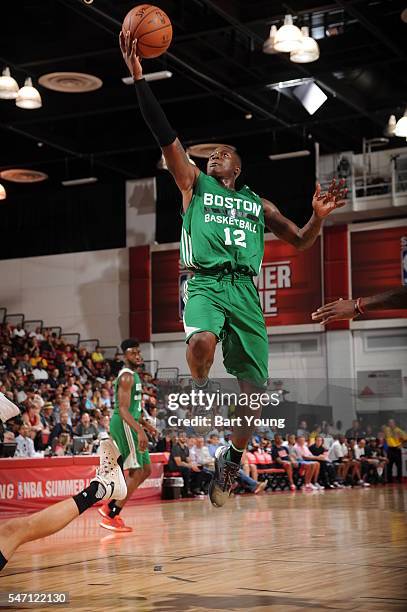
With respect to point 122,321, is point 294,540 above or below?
below

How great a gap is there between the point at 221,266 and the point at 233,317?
33cm

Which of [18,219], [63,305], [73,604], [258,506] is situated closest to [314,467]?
[258,506]

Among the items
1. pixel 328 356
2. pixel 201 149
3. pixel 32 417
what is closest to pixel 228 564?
pixel 32 417

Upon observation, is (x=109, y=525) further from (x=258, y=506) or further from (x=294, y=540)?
(x=258, y=506)

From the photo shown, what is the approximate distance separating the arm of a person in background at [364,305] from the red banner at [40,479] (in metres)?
8.57

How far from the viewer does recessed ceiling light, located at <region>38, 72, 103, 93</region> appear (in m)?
17.0

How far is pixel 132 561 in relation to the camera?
6.72 m

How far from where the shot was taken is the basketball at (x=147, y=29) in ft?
18.0

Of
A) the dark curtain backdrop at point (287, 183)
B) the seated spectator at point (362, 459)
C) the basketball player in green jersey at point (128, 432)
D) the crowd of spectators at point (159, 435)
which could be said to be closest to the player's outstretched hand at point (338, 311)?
the basketball player in green jersey at point (128, 432)

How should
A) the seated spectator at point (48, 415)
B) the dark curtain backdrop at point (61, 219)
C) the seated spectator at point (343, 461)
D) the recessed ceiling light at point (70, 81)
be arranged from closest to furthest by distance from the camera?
1. the seated spectator at point (48, 415)
2. the recessed ceiling light at point (70, 81)
3. the seated spectator at point (343, 461)
4. the dark curtain backdrop at point (61, 219)

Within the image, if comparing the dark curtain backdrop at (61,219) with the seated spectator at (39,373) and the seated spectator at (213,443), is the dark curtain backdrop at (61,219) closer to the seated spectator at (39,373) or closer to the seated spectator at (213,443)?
the seated spectator at (39,373)

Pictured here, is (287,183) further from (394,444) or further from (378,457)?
(378,457)

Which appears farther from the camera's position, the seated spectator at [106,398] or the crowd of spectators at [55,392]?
the seated spectator at [106,398]

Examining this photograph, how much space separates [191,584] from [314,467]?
46.9 ft
